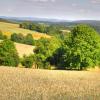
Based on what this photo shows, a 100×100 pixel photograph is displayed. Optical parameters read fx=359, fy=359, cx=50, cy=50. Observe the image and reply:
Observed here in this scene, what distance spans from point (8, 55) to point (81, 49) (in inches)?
709

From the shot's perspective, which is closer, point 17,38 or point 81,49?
point 81,49

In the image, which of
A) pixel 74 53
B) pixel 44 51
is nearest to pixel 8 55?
pixel 44 51

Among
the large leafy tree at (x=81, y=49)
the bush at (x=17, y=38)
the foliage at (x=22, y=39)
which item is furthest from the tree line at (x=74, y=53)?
the bush at (x=17, y=38)

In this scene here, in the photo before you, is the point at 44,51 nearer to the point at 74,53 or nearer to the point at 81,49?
the point at 81,49

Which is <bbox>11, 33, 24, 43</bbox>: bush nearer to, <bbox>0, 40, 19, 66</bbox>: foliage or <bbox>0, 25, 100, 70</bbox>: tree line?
<bbox>0, 25, 100, 70</bbox>: tree line

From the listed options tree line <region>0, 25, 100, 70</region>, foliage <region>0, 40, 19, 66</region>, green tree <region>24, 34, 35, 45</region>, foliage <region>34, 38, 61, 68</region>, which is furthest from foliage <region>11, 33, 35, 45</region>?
foliage <region>0, 40, 19, 66</region>

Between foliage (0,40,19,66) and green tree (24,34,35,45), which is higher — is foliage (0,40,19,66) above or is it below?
above

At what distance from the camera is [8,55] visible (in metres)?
81.9

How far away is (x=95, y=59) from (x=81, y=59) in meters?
3.02

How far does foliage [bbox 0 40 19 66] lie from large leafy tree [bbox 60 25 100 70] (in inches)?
480

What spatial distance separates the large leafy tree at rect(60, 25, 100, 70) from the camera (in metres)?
72.3

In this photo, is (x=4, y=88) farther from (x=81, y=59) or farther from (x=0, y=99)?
(x=81, y=59)

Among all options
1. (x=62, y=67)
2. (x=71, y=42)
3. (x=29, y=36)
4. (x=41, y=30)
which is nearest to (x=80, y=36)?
(x=71, y=42)

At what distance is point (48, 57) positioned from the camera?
295 feet
